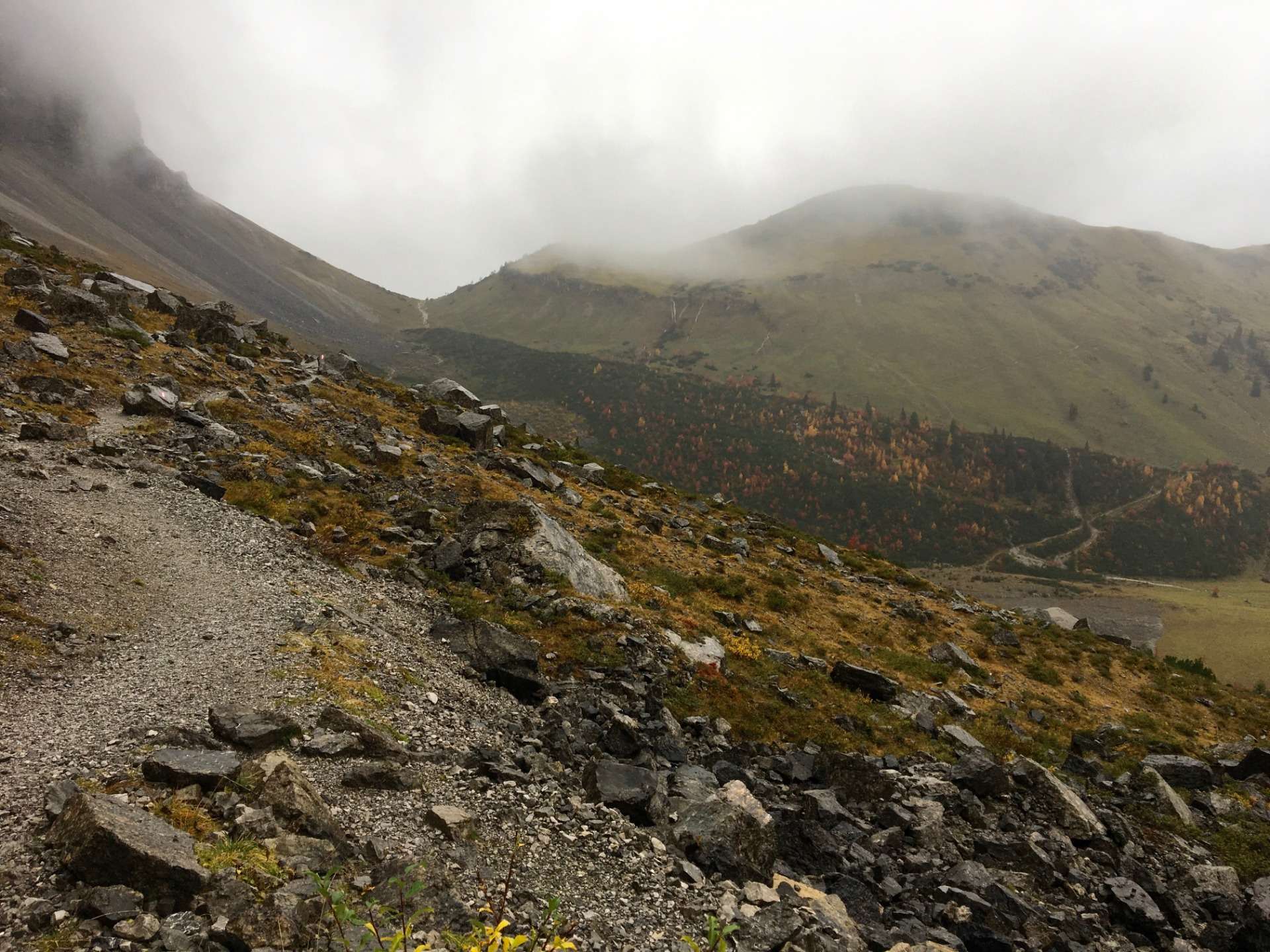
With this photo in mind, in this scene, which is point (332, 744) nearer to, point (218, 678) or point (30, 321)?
point (218, 678)

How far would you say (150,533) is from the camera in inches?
661

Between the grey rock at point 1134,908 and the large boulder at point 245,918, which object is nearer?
the large boulder at point 245,918

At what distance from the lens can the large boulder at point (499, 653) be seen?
14.7 metres

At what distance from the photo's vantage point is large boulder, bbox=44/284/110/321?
3162 centimetres

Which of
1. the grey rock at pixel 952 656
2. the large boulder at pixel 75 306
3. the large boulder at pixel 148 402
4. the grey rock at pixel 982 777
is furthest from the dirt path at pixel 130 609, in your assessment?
the grey rock at pixel 952 656

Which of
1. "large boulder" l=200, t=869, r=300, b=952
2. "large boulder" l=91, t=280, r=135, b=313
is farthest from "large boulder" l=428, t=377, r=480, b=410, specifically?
"large boulder" l=200, t=869, r=300, b=952

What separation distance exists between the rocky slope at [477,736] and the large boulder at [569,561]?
0.18 metres

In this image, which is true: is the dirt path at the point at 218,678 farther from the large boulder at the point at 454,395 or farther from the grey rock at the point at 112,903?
the large boulder at the point at 454,395

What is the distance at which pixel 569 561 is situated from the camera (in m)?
21.3

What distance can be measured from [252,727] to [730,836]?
25.9ft

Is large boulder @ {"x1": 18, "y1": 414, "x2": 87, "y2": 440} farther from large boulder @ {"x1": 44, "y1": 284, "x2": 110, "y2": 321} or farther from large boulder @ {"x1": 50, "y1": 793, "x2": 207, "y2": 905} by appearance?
large boulder @ {"x1": 50, "y1": 793, "x2": 207, "y2": 905}

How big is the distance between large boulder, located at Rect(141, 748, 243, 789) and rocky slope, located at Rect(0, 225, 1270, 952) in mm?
35

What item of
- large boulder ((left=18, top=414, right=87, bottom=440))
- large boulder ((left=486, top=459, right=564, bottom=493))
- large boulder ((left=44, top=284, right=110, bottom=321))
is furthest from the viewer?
large boulder ((left=486, top=459, right=564, bottom=493))

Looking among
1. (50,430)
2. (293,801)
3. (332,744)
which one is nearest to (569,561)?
(332,744)
